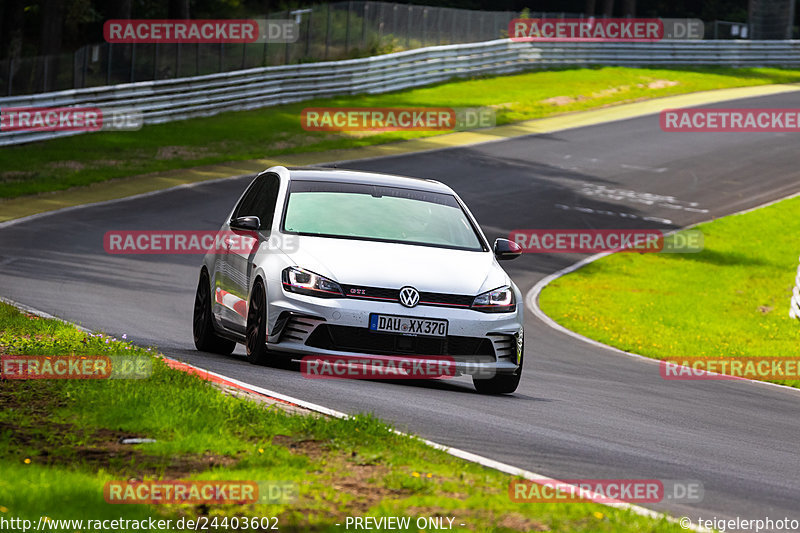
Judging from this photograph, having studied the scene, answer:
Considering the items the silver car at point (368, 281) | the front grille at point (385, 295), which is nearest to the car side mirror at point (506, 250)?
the silver car at point (368, 281)

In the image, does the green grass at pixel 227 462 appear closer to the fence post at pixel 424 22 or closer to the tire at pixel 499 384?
the tire at pixel 499 384

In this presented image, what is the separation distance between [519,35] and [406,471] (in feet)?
161

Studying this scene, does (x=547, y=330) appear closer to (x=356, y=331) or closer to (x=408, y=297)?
(x=408, y=297)

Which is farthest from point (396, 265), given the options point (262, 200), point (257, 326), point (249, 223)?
point (262, 200)

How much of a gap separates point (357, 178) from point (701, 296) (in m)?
13.7

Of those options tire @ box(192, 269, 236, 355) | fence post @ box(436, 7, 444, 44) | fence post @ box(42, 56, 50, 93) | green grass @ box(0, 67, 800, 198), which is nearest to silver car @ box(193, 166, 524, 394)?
tire @ box(192, 269, 236, 355)

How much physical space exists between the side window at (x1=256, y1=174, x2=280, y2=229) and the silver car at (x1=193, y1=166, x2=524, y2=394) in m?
0.02

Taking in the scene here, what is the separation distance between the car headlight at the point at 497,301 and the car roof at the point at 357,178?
146 centimetres

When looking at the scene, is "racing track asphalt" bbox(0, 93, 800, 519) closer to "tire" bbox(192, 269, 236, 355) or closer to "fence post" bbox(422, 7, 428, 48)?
"tire" bbox(192, 269, 236, 355)

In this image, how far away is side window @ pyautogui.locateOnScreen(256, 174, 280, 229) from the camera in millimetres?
10617

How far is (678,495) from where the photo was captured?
21.2 ft

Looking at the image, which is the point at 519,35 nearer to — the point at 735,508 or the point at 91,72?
the point at 91,72

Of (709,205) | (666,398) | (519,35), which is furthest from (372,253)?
(519,35)

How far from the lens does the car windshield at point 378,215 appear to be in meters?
10.3
